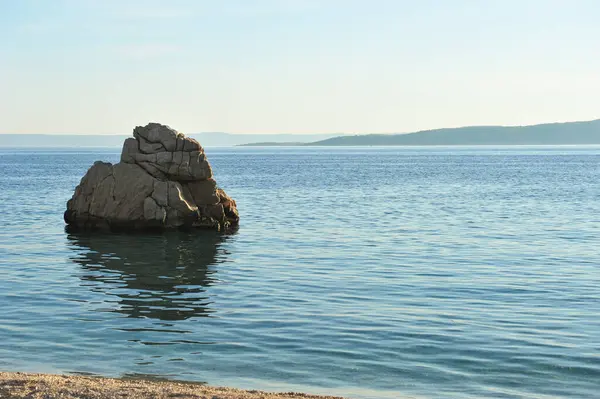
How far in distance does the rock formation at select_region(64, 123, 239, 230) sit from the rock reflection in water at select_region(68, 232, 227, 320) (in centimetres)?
106

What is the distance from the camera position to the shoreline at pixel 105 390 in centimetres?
1240

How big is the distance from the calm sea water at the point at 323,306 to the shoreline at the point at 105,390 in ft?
4.32

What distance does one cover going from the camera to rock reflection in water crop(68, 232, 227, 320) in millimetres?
22391

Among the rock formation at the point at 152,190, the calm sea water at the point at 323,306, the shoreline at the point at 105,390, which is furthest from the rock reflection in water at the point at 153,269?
the shoreline at the point at 105,390

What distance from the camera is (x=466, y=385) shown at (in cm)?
1484

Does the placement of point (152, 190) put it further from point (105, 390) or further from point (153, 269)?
point (105, 390)

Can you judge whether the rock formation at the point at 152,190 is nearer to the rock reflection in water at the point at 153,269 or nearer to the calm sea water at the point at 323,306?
the rock reflection in water at the point at 153,269

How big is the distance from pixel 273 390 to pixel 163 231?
26.9 m

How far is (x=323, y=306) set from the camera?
856 inches

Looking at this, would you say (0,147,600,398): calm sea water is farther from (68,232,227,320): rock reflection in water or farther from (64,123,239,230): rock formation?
(64,123,239,230): rock formation

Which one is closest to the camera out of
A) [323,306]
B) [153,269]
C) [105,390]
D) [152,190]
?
[105,390]

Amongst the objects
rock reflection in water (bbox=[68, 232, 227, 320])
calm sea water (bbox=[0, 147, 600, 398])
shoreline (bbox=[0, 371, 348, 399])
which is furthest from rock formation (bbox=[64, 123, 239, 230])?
shoreline (bbox=[0, 371, 348, 399])

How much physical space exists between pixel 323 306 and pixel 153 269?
9.82m

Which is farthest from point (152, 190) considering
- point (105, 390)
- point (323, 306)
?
point (105, 390)
